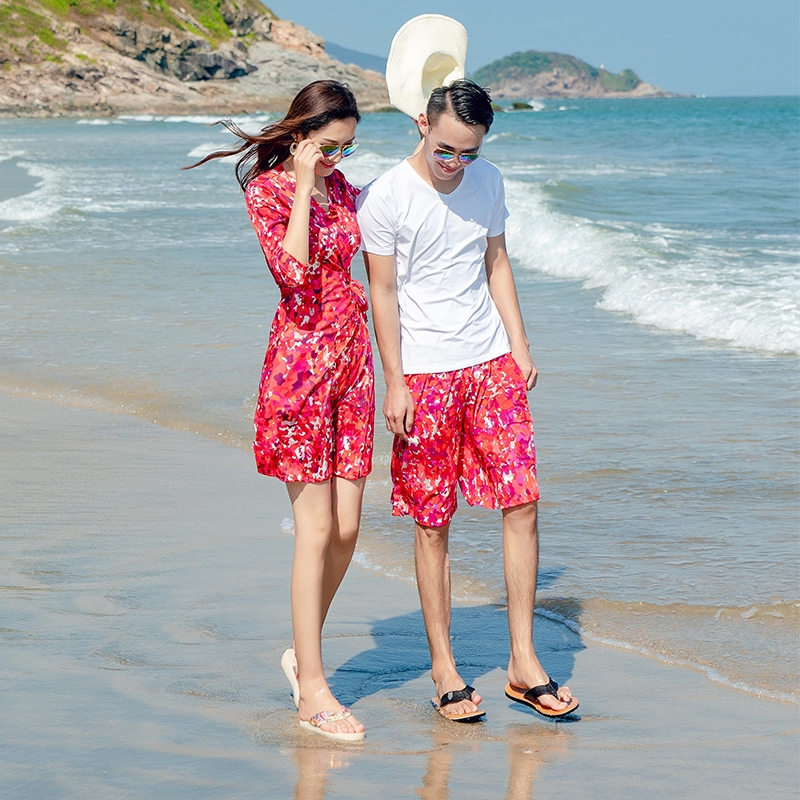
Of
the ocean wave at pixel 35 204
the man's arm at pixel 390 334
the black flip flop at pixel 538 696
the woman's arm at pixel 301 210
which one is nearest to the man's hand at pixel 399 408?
the man's arm at pixel 390 334

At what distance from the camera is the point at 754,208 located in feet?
63.2

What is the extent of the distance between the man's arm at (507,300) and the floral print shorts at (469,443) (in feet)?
0.23

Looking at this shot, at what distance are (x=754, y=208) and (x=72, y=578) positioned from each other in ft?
56.5

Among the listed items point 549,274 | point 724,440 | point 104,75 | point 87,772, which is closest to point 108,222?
point 549,274

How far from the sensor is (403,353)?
3.24 m

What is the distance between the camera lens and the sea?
420 centimetres

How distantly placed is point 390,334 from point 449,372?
0.20m

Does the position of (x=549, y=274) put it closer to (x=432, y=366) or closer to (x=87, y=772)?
(x=432, y=366)

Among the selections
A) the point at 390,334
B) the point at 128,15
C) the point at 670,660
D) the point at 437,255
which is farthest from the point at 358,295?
the point at 128,15

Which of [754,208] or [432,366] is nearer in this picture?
[432,366]

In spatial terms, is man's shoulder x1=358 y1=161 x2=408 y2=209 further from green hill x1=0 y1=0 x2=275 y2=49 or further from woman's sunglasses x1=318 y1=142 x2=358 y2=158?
green hill x1=0 y1=0 x2=275 y2=49

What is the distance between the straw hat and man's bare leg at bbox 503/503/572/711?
120 cm

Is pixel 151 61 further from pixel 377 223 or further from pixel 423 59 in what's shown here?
pixel 377 223

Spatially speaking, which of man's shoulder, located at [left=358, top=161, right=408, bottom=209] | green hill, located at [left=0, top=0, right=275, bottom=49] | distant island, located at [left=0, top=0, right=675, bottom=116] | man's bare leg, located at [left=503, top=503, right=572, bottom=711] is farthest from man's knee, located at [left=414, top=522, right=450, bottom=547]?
green hill, located at [left=0, top=0, right=275, bottom=49]
